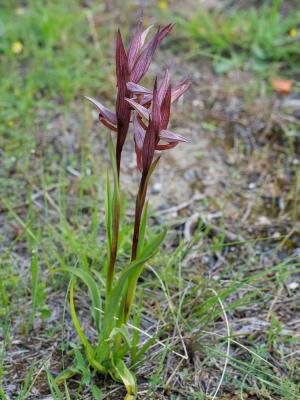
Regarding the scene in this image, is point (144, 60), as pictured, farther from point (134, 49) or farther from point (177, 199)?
point (177, 199)

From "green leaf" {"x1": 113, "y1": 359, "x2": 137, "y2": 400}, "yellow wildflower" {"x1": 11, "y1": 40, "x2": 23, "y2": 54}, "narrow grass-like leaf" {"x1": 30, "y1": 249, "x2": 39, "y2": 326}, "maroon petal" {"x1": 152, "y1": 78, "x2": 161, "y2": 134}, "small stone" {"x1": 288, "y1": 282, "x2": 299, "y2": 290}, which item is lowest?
"green leaf" {"x1": 113, "y1": 359, "x2": 137, "y2": 400}

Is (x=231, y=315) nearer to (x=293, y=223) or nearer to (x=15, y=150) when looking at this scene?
(x=293, y=223)

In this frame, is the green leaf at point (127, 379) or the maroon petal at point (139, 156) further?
the green leaf at point (127, 379)

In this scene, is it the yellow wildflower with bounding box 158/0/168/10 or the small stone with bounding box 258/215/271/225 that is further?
the yellow wildflower with bounding box 158/0/168/10

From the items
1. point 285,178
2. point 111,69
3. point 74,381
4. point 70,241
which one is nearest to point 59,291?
point 70,241

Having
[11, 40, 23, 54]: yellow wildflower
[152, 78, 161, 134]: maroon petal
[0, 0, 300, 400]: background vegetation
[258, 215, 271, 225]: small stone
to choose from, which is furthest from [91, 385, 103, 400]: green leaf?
[11, 40, 23, 54]: yellow wildflower

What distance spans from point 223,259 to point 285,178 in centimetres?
67

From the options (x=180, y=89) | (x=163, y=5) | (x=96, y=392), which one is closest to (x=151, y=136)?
(x=180, y=89)

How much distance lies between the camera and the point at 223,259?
223cm

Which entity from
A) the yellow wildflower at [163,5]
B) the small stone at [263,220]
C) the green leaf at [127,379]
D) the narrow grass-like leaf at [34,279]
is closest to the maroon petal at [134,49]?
the narrow grass-like leaf at [34,279]

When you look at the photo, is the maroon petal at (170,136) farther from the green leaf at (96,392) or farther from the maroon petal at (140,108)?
the green leaf at (96,392)

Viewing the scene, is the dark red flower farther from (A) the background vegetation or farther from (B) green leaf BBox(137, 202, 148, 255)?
(B) green leaf BBox(137, 202, 148, 255)

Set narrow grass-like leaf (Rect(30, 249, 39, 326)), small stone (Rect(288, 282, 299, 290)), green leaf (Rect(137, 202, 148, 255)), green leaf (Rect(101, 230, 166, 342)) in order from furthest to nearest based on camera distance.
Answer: small stone (Rect(288, 282, 299, 290)) → narrow grass-like leaf (Rect(30, 249, 39, 326)) → green leaf (Rect(137, 202, 148, 255)) → green leaf (Rect(101, 230, 166, 342))

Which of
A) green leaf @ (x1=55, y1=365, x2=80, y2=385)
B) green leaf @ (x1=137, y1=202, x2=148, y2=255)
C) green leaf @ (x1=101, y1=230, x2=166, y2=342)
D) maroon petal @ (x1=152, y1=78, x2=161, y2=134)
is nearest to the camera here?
maroon petal @ (x1=152, y1=78, x2=161, y2=134)
